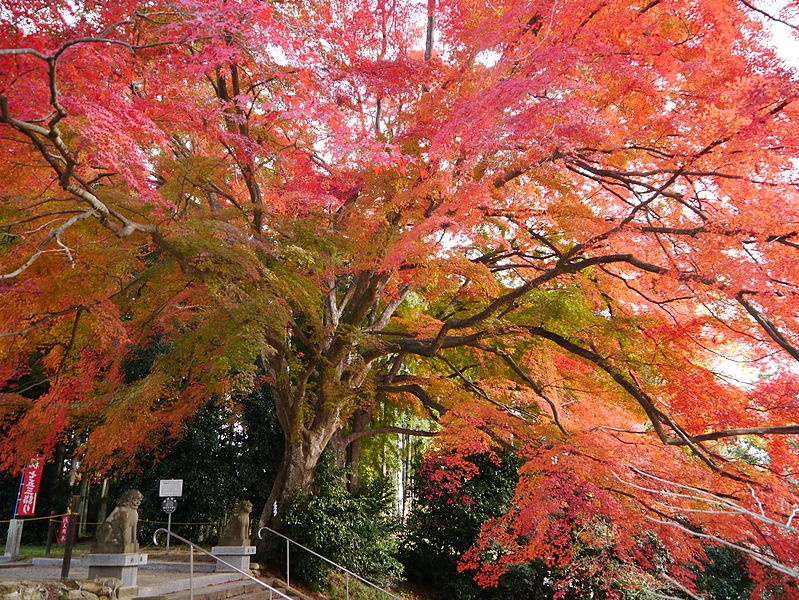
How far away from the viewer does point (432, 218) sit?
748cm

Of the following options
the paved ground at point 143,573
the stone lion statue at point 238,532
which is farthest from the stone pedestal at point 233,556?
the paved ground at point 143,573

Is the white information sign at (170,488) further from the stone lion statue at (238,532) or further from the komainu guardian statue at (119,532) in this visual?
the komainu guardian statue at (119,532)

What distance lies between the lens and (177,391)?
12594 mm

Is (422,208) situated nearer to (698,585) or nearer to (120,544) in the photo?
(120,544)

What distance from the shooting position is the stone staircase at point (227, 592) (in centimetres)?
743

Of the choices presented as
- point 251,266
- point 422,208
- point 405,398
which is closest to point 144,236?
point 251,266

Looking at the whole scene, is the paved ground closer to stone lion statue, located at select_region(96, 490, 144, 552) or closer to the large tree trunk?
stone lion statue, located at select_region(96, 490, 144, 552)

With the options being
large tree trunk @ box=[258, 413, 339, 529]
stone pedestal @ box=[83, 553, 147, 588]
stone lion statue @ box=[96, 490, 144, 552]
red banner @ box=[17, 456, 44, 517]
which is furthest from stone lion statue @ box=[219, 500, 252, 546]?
red banner @ box=[17, 456, 44, 517]

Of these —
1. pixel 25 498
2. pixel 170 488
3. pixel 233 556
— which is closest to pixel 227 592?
pixel 233 556

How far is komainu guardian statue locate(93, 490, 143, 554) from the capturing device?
738cm

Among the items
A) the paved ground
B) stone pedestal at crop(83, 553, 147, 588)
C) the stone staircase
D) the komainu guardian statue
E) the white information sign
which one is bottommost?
the stone staircase

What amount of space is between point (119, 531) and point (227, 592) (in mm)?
1827

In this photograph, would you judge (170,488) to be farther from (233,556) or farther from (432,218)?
(432,218)

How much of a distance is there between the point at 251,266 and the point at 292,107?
6.70ft
